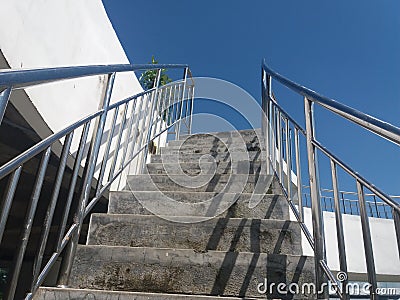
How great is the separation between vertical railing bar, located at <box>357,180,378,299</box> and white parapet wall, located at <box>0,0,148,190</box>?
4.05 ft

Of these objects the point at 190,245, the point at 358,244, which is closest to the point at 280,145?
the point at 190,245

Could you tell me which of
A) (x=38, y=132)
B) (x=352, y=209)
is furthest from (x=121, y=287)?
(x=352, y=209)

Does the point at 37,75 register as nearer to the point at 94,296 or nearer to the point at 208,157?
the point at 94,296

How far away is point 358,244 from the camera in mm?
4734

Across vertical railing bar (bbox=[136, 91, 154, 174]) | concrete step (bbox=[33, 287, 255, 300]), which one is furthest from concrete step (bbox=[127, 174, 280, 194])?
concrete step (bbox=[33, 287, 255, 300])

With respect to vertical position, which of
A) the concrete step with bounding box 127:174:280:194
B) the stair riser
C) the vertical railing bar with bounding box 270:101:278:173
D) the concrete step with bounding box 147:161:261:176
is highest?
the vertical railing bar with bounding box 270:101:278:173

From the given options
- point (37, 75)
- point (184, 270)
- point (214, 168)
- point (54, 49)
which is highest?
point (54, 49)

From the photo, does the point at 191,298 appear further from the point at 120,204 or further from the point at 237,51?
the point at 237,51

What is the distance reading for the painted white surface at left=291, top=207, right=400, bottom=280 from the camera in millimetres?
4246

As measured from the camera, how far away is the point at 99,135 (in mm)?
1370

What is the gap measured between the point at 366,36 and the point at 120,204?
31.4ft

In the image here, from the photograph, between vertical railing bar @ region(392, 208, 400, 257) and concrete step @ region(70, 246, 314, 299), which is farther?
concrete step @ region(70, 246, 314, 299)

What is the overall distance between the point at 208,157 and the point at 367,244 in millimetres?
1835

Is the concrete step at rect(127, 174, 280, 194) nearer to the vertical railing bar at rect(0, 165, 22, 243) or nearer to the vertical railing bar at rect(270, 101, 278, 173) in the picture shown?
the vertical railing bar at rect(270, 101, 278, 173)
